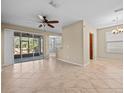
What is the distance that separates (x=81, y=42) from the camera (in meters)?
Result: 5.32

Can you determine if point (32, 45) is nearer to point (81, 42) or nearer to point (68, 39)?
point (68, 39)

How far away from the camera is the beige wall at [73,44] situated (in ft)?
17.7

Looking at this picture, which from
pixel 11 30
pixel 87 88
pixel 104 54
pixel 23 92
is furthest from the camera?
pixel 104 54

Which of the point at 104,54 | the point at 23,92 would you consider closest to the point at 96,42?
the point at 104,54

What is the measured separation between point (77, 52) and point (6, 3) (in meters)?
4.05

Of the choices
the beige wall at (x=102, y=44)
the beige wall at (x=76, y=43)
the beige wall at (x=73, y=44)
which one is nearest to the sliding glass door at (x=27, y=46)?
the beige wall at (x=73, y=44)

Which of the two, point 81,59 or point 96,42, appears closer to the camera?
point 81,59

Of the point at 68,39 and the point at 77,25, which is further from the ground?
the point at 77,25

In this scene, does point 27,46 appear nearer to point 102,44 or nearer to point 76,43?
point 76,43

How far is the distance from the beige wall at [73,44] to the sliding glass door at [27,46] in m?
2.90

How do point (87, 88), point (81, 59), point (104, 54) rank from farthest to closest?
1. point (104, 54)
2. point (81, 59)
3. point (87, 88)

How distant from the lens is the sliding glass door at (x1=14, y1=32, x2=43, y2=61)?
7675mm

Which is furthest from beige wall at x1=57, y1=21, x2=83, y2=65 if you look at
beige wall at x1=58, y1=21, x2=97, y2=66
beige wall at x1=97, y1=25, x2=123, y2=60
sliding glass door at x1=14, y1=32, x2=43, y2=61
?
beige wall at x1=97, y1=25, x2=123, y2=60

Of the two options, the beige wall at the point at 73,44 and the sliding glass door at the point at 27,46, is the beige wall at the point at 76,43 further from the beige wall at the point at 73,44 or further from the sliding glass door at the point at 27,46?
the sliding glass door at the point at 27,46
